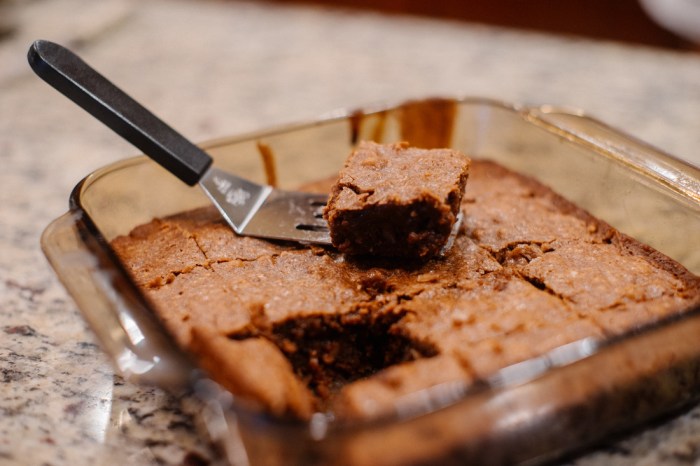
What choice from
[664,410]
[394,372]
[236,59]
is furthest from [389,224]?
[236,59]

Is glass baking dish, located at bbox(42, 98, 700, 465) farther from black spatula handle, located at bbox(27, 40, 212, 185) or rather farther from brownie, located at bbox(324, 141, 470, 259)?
brownie, located at bbox(324, 141, 470, 259)

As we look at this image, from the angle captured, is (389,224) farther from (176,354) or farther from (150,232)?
(150,232)

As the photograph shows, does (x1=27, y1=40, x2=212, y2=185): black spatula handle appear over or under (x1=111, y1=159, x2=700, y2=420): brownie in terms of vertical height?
over

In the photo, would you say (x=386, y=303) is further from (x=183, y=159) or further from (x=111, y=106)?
(x=111, y=106)

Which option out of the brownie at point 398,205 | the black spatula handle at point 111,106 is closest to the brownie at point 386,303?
the brownie at point 398,205

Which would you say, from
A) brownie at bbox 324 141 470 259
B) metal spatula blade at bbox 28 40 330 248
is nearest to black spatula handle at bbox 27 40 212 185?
metal spatula blade at bbox 28 40 330 248

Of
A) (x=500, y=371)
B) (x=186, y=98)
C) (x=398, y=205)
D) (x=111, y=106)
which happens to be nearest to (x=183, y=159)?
(x=111, y=106)

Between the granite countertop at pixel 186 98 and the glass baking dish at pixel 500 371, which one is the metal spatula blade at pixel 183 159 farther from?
the granite countertop at pixel 186 98
